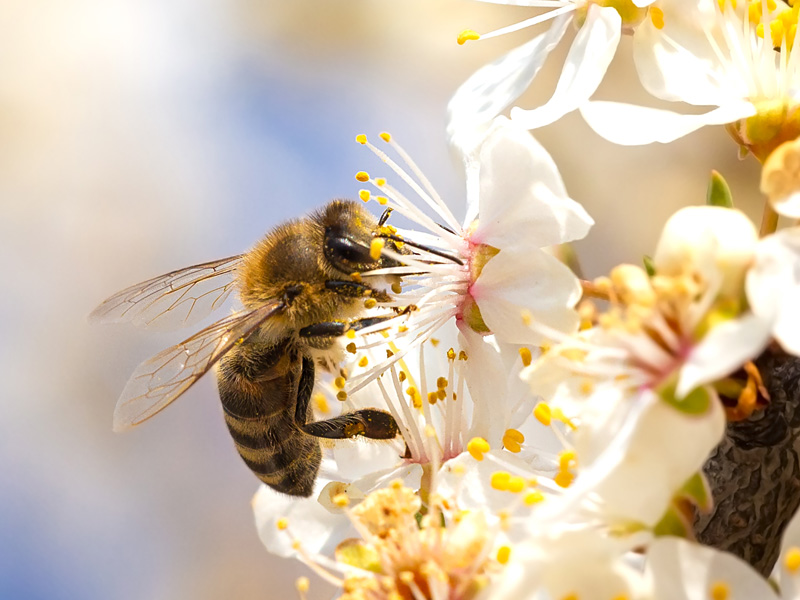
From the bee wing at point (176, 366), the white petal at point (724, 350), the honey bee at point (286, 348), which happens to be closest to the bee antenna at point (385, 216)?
the honey bee at point (286, 348)

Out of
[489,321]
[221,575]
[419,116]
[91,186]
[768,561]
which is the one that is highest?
[91,186]

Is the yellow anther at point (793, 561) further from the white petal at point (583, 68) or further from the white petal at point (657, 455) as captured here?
the white petal at point (583, 68)

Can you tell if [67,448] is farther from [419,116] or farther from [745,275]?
[745,275]

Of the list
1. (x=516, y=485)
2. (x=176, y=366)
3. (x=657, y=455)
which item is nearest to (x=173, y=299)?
(x=176, y=366)

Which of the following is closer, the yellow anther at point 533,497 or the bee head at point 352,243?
the yellow anther at point 533,497

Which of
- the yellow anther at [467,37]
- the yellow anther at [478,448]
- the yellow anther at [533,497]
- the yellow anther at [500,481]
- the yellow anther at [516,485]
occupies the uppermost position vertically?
the yellow anther at [467,37]

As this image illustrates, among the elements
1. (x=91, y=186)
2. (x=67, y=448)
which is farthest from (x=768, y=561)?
(x=91, y=186)

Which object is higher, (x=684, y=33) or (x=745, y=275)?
(x=684, y=33)

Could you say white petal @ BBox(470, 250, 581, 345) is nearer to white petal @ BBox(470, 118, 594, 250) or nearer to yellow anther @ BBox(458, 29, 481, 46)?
white petal @ BBox(470, 118, 594, 250)
